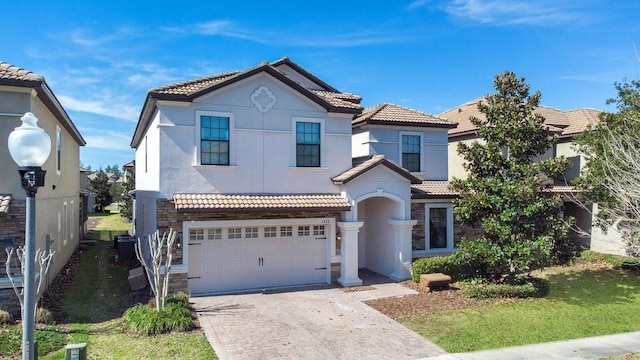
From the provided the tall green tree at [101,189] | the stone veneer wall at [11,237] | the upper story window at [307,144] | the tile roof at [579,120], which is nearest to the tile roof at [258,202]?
the upper story window at [307,144]

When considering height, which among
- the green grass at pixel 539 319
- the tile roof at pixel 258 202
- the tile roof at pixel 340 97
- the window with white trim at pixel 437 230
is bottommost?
the green grass at pixel 539 319

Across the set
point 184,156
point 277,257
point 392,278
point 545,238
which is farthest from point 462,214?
point 184,156

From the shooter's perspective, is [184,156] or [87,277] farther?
[87,277]

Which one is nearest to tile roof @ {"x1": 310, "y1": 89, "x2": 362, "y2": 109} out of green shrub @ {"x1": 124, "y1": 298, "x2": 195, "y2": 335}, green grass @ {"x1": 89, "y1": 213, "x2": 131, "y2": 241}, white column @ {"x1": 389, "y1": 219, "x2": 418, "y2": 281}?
white column @ {"x1": 389, "y1": 219, "x2": 418, "y2": 281}

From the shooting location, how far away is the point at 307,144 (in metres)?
15.6

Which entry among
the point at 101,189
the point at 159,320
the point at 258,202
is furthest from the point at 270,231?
the point at 101,189

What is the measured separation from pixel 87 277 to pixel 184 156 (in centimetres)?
674

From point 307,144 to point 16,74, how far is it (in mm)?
8764

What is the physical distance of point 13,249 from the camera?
11.0 metres

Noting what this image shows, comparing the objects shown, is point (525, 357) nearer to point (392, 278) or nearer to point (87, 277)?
point (392, 278)

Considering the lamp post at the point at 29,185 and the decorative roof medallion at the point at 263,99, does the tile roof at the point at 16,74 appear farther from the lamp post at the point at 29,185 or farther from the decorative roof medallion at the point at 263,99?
the lamp post at the point at 29,185

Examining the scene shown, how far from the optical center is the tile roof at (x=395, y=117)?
61.6 feet

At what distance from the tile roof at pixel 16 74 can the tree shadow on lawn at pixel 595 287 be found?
16.1 m

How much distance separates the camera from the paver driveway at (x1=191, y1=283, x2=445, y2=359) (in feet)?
30.5
